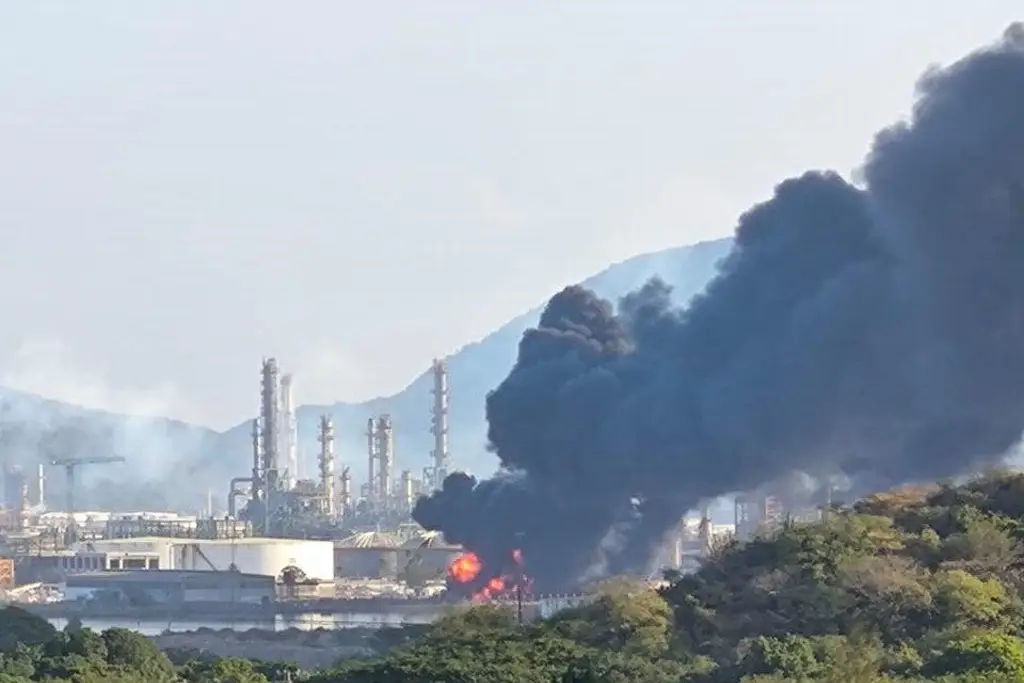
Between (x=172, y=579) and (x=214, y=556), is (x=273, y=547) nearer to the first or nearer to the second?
(x=214, y=556)

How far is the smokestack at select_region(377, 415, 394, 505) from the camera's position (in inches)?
7352

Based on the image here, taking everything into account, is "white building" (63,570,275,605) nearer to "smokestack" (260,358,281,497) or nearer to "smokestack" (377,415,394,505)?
"smokestack" (260,358,281,497)

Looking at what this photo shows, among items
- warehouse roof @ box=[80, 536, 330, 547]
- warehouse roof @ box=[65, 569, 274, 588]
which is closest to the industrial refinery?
warehouse roof @ box=[80, 536, 330, 547]

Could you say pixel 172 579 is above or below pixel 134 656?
above

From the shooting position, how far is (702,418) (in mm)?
102188

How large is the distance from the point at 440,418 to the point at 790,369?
80786 millimetres

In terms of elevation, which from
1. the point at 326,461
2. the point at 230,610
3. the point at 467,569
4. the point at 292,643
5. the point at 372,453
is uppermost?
the point at 372,453

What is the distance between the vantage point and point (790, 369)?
98438mm

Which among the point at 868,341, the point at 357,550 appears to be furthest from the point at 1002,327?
the point at 357,550

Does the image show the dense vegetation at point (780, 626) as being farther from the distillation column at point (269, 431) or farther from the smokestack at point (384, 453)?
the smokestack at point (384, 453)

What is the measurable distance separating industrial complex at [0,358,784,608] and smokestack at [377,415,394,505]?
163 mm

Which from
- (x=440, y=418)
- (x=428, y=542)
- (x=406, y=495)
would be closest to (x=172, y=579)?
(x=428, y=542)

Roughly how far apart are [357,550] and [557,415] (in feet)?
180

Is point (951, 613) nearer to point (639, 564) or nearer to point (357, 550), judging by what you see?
point (639, 564)
